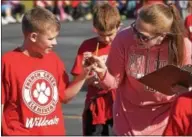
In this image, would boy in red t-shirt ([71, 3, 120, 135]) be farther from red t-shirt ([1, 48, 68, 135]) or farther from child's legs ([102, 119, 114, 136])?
red t-shirt ([1, 48, 68, 135])

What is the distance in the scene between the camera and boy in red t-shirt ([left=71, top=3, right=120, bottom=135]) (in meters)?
7.35

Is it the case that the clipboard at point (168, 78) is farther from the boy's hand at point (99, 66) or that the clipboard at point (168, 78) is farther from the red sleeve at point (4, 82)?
the red sleeve at point (4, 82)

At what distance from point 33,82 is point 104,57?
4.92 ft

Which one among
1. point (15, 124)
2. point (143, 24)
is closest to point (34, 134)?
point (15, 124)

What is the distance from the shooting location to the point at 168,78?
516 cm

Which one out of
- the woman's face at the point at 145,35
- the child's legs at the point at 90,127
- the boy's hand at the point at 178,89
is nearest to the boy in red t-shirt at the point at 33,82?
the woman's face at the point at 145,35

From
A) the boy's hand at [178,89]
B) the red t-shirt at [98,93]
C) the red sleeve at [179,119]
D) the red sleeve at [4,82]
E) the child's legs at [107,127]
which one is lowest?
the child's legs at [107,127]

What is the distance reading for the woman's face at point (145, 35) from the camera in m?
5.49

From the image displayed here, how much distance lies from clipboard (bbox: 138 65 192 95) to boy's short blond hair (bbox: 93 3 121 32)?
1816 mm

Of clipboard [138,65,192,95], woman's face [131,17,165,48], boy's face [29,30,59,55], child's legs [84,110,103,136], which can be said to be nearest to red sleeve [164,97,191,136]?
clipboard [138,65,192,95]

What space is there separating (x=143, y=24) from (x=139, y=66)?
415mm

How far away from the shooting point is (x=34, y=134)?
5.92m

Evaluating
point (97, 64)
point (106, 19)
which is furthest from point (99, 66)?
point (106, 19)

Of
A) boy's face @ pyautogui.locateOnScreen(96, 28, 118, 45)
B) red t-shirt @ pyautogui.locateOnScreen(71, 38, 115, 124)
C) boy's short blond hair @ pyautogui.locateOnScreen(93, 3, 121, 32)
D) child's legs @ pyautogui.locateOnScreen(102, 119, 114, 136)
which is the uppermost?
boy's short blond hair @ pyautogui.locateOnScreen(93, 3, 121, 32)
